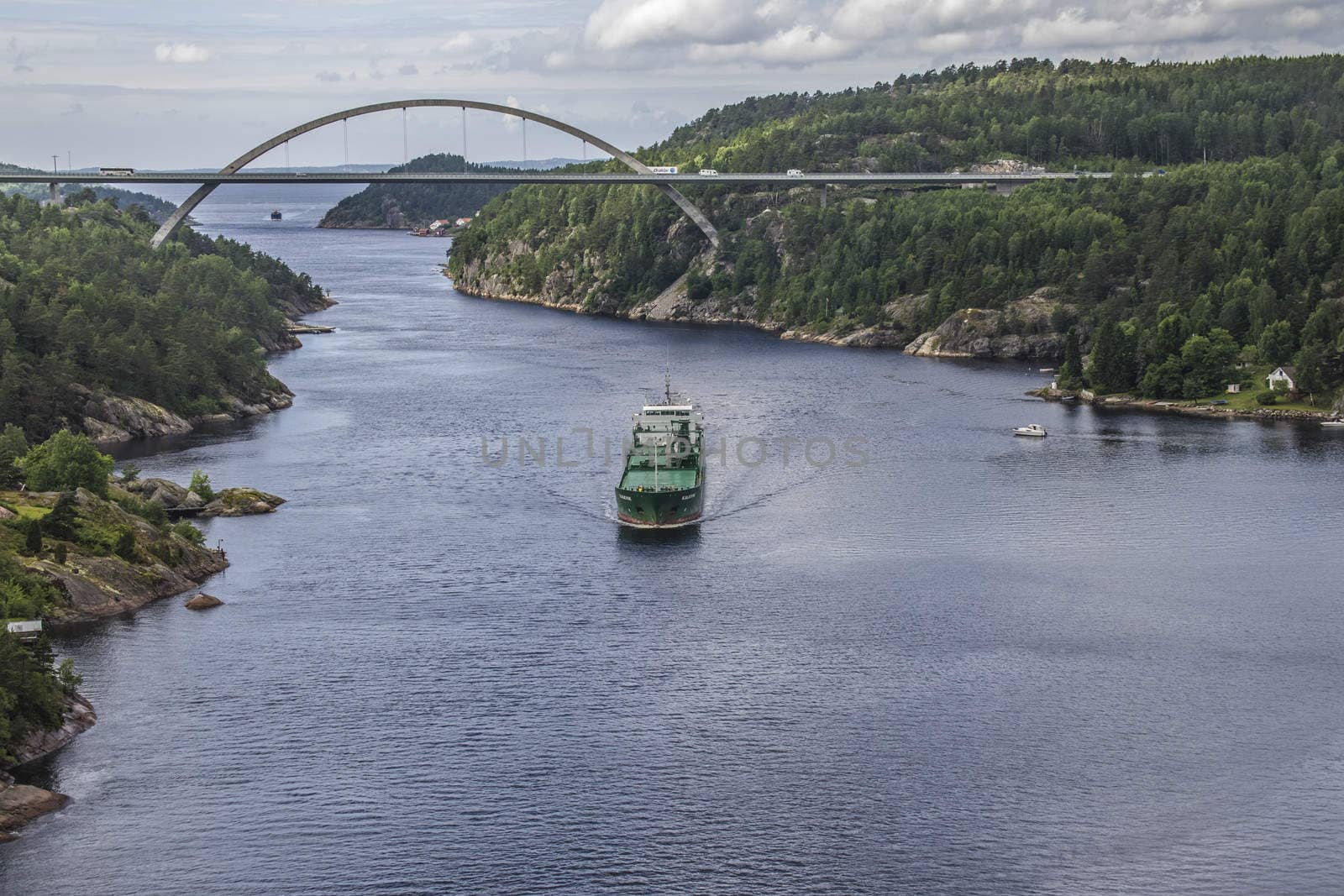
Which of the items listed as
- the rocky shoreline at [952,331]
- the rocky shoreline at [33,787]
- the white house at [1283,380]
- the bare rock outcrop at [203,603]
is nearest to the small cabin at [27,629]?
the rocky shoreline at [33,787]

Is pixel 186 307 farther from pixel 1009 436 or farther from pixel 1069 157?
pixel 1069 157

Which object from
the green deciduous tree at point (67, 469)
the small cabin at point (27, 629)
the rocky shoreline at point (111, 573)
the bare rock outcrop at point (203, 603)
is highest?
the green deciduous tree at point (67, 469)

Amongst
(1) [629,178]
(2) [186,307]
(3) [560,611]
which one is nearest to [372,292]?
(1) [629,178]

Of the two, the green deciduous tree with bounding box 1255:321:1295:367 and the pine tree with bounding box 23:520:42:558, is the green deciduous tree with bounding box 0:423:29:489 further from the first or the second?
the green deciduous tree with bounding box 1255:321:1295:367

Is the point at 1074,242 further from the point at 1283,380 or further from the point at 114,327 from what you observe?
the point at 114,327

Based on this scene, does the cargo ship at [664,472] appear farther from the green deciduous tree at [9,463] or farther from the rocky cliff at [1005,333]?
the rocky cliff at [1005,333]

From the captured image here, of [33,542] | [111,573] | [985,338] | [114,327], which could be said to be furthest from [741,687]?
[985,338]
